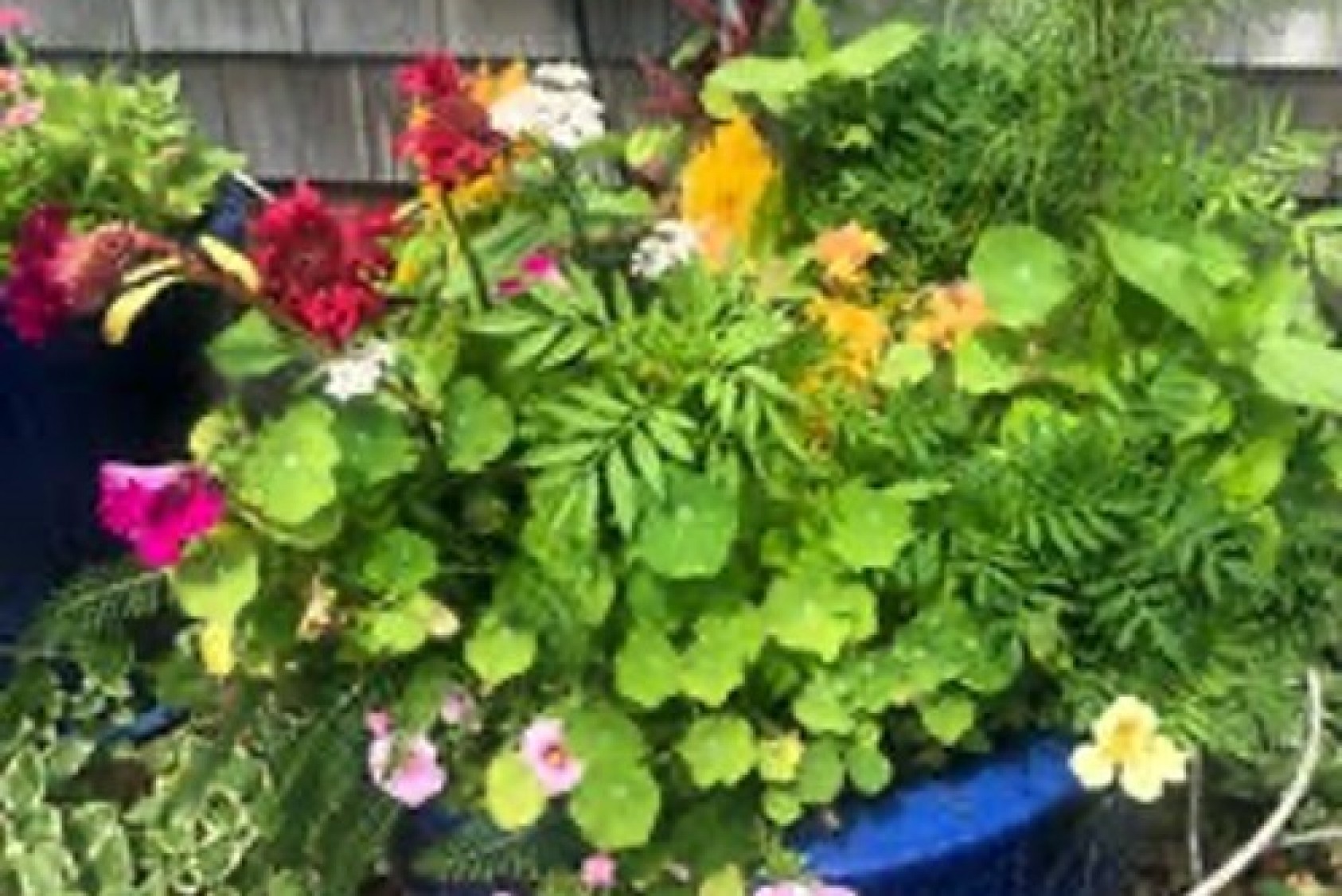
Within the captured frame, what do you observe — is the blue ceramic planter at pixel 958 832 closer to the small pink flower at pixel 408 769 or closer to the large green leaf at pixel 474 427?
the small pink flower at pixel 408 769

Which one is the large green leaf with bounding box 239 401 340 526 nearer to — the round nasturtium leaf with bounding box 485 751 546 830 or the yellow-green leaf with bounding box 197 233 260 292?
the yellow-green leaf with bounding box 197 233 260 292

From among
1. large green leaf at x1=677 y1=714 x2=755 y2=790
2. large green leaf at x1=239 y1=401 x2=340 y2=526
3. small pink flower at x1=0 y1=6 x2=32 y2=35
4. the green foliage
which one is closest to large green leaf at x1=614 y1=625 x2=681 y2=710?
large green leaf at x1=677 y1=714 x2=755 y2=790

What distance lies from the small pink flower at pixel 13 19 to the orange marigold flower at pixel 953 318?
1.17m

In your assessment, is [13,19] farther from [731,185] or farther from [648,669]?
[648,669]

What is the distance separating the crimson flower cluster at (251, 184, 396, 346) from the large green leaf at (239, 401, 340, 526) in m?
0.07

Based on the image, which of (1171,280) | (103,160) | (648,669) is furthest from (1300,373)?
(103,160)

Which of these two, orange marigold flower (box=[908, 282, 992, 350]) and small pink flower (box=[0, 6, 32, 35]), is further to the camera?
small pink flower (box=[0, 6, 32, 35])

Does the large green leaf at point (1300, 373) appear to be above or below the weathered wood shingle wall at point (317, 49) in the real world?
above

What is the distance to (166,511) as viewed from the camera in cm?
197

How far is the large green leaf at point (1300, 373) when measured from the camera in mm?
2008

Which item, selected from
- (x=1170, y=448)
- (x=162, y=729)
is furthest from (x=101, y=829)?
(x=1170, y=448)

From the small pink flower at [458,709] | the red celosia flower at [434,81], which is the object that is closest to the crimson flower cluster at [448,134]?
the red celosia flower at [434,81]

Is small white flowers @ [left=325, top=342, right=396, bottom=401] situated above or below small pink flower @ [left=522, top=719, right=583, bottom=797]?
above

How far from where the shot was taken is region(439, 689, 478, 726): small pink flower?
206 centimetres
